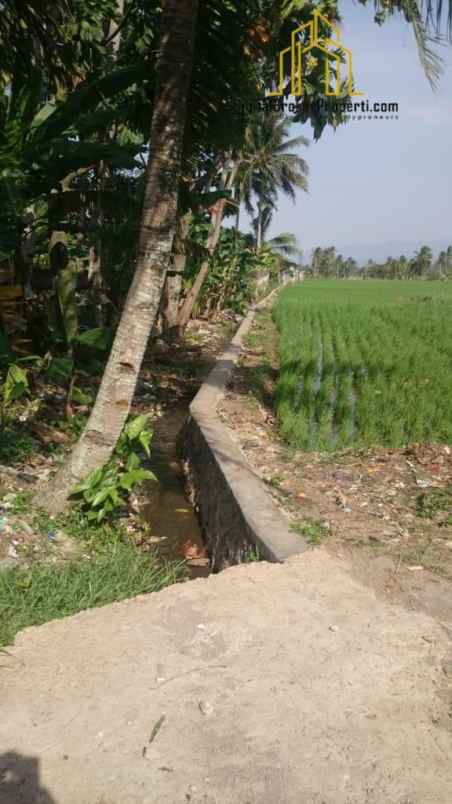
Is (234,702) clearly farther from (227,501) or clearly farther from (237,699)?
(227,501)

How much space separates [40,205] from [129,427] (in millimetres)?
4000

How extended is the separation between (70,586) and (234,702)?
1.19 m

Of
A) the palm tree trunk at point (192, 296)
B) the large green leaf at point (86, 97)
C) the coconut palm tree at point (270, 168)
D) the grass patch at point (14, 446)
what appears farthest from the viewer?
the coconut palm tree at point (270, 168)

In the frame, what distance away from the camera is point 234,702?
2.26 meters

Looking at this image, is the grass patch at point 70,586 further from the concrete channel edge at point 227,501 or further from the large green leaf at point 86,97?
the large green leaf at point 86,97

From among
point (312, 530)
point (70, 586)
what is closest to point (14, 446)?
point (70, 586)

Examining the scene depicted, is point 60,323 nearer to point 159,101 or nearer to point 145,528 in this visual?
point 145,528

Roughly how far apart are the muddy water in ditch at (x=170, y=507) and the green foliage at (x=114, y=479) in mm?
565

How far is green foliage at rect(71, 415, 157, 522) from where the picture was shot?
401 centimetres

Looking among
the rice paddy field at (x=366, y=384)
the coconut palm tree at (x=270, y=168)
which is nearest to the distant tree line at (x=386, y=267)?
the coconut palm tree at (x=270, y=168)

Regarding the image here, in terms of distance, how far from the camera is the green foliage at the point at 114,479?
158 inches

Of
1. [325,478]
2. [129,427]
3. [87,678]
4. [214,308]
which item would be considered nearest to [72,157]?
[129,427]

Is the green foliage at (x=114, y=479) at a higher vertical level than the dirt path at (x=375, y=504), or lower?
higher

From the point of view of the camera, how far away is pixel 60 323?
207 inches
